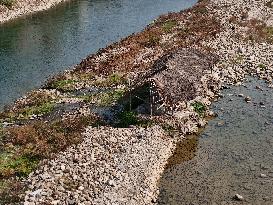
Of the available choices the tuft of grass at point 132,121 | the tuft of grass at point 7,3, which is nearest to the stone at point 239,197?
the tuft of grass at point 132,121

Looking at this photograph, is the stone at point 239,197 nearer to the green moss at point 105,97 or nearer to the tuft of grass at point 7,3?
the green moss at point 105,97

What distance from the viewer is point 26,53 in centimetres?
5331

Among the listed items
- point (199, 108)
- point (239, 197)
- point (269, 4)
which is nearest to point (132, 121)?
point (199, 108)

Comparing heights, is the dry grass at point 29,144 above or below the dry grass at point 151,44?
above

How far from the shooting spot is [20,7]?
73000 mm

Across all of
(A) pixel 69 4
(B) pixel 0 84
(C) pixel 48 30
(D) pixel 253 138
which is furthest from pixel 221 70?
(A) pixel 69 4

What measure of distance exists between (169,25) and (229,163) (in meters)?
30.5

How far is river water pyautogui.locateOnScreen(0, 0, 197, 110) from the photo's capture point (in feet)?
153

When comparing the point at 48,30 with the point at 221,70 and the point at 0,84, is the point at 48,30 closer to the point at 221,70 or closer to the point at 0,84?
A: the point at 0,84

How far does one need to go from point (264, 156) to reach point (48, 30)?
4129 cm

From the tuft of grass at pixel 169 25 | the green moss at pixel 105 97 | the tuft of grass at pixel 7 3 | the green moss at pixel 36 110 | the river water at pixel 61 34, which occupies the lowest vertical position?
the river water at pixel 61 34

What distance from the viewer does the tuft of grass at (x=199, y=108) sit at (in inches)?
1376

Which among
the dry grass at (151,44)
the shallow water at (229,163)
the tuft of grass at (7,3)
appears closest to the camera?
the shallow water at (229,163)

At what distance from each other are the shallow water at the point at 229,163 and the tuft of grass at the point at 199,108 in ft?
3.49
